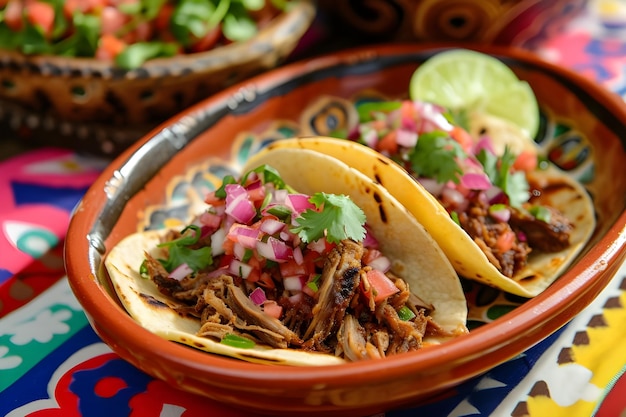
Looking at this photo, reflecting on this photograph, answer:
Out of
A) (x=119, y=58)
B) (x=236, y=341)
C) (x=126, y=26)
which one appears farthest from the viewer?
(x=126, y=26)

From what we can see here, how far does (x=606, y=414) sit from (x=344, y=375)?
851 millimetres

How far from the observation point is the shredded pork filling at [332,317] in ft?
6.86

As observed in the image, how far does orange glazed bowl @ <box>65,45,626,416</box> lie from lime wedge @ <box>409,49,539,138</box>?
0.46ft

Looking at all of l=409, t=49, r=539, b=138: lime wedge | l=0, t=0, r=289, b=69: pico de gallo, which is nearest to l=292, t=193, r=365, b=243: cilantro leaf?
l=409, t=49, r=539, b=138: lime wedge

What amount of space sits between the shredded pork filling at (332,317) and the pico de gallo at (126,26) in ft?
4.82

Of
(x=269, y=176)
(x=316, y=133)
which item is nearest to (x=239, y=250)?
(x=269, y=176)

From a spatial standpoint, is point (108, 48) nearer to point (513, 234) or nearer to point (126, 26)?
point (126, 26)

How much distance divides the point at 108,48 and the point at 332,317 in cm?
201

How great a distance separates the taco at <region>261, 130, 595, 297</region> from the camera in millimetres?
2352

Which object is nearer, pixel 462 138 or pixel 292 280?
pixel 292 280

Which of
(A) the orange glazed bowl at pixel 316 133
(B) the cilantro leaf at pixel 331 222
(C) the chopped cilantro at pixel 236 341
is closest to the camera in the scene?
(A) the orange glazed bowl at pixel 316 133

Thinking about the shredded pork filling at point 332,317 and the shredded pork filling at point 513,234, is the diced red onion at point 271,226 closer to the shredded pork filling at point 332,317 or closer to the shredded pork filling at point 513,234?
the shredded pork filling at point 332,317

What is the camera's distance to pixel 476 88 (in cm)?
329

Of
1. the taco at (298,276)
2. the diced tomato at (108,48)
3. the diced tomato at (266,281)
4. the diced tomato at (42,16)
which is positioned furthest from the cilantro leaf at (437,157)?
the diced tomato at (42,16)
